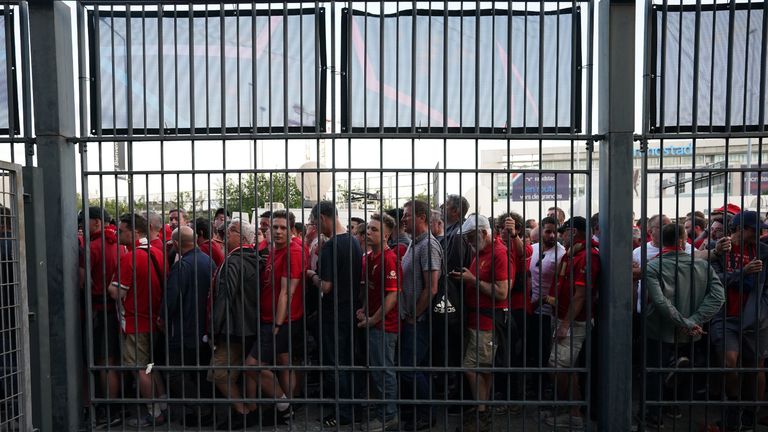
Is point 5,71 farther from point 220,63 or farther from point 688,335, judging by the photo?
point 688,335

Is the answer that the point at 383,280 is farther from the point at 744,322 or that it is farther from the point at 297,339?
the point at 744,322

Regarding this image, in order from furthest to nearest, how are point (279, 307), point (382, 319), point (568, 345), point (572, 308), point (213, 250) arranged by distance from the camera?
point (213, 250), point (568, 345), point (279, 307), point (382, 319), point (572, 308)

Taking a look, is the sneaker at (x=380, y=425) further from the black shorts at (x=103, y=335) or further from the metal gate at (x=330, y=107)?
the black shorts at (x=103, y=335)

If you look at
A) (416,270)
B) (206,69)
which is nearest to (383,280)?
(416,270)

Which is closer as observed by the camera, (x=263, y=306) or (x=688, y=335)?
(x=688, y=335)

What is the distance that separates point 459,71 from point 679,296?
2.33 meters

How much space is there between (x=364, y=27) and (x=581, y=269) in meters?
2.51

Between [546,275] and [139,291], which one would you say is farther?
[546,275]

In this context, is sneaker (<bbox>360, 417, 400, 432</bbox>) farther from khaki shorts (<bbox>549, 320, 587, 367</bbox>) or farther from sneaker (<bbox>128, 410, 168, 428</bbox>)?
sneaker (<bbox>128, 410, 168, 428</bbox>)

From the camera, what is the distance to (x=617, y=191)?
4.43m

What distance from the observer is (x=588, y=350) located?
4.66 meters

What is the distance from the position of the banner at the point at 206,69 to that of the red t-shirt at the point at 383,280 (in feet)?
3.86

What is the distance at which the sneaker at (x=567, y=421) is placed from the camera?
4.67m

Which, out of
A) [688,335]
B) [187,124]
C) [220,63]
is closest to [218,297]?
[187,124]
